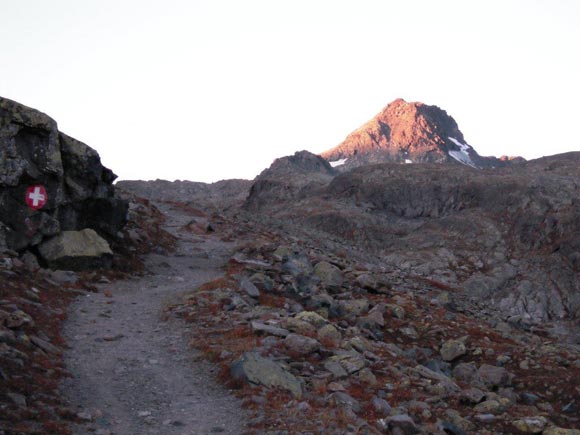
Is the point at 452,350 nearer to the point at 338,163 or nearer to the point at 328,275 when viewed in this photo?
the point at 328,275

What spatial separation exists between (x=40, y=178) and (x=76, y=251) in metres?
3.63

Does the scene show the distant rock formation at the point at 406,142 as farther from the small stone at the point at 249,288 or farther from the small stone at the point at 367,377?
the small stone at the point at 367,377

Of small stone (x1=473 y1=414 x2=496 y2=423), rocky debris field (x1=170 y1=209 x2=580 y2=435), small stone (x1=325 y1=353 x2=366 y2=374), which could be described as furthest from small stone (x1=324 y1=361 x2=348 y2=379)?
small stone (x1=473 y1=414 x2=496 y2=423)

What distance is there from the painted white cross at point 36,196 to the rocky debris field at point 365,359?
821 cm

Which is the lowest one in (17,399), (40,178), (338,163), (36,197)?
(17,399)

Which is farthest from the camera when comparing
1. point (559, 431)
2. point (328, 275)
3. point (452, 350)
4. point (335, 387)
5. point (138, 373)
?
point (328, 275)

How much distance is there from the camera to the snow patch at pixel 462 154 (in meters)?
169

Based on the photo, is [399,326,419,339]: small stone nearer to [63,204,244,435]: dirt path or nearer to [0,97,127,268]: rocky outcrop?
[63,204,244,435]: dirt path

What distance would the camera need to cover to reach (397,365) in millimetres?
16422

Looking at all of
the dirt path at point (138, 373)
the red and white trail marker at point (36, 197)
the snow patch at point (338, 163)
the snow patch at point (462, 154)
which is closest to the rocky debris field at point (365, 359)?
the dirt path at point (138, 373)

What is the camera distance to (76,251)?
78.8ft

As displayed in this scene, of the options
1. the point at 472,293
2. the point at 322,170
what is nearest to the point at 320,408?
the point at 472,293

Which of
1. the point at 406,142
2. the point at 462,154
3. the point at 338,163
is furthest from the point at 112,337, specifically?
the point at 462,154

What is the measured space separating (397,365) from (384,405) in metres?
3.74
